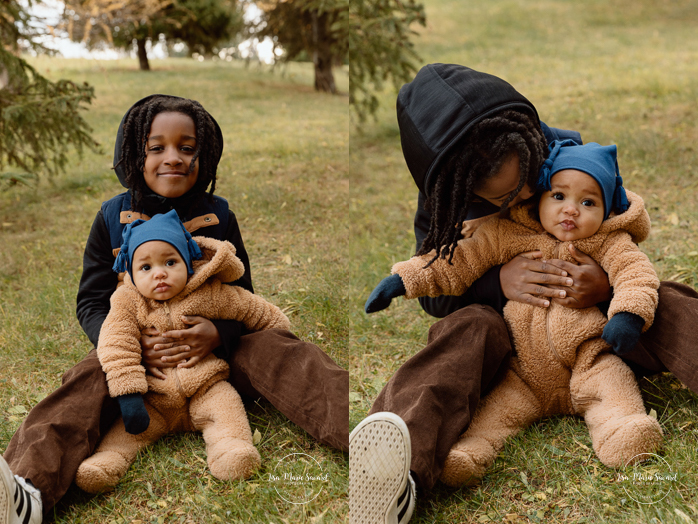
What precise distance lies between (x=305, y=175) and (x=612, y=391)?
3.52 meters

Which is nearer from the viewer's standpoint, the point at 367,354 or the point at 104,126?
the point at 367,354

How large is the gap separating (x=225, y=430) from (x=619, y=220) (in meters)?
1.58

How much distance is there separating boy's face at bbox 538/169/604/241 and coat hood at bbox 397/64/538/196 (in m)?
0.27

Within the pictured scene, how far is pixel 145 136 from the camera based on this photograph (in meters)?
2.34

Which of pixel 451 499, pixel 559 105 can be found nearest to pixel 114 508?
pixel 451 499

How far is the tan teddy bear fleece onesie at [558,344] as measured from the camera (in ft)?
6.51

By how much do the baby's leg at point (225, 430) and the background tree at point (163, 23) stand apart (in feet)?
24.0

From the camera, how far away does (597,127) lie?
19.6ft

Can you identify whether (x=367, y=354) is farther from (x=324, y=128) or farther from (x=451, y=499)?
(x=324, y=128)

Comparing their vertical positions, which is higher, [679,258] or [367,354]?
[679,258]

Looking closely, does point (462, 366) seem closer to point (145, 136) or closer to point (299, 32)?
point (145, 136)

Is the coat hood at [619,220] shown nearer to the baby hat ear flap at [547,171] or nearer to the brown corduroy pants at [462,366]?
the baby hat ear flap at [547,171]

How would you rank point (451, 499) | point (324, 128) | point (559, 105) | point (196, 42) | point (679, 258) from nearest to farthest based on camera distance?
point (451, 499) → point (679, 258) → point (559, 105) → point (324, 128) → point (196, 42)

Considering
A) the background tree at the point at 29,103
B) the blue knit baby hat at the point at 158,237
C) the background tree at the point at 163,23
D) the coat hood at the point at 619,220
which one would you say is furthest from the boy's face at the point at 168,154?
the background tree at the point at 163,23
